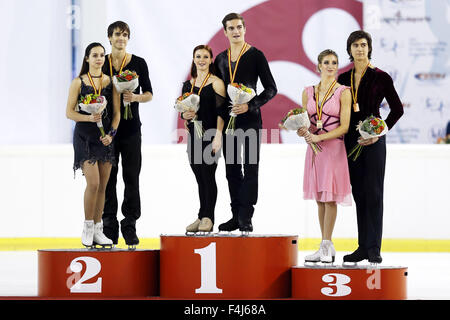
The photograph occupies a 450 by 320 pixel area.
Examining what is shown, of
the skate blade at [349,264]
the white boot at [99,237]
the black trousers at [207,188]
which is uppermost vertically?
the black trousers at [207,188]

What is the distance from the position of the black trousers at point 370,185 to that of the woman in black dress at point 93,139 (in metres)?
1.64

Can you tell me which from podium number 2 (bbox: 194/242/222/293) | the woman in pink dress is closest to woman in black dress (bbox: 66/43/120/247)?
podium number 2 (bbox: 194/242/222/293)

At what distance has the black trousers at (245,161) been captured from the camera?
5.90 meters

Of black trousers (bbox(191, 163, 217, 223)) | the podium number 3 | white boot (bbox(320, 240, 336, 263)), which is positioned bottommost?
the podium number 3

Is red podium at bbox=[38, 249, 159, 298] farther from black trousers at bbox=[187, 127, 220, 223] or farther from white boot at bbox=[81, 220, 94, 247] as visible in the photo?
black trousers at bbox=[187, 127, 220, 223]

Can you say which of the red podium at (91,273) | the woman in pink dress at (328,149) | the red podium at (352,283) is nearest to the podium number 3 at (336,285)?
the red podium at (352,283)

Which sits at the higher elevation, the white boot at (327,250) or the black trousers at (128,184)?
the black trousers at (128,184)

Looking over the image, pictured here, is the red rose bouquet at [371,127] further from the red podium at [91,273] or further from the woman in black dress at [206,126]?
the red podium at [91,273]

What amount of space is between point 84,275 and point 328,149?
180 cm

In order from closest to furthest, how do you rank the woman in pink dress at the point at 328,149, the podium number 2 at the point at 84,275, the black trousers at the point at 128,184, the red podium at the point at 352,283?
1. the red podium at the point at 352,283
2. the podium number 2 at the point at 84,275
3. the woman in pink dress at the point at 328,149
4. the black trousers at the point at 128,184

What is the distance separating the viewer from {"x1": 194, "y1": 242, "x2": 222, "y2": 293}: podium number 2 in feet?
18.1

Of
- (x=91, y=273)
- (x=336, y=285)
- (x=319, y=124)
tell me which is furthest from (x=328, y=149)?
(x=91, y=273)

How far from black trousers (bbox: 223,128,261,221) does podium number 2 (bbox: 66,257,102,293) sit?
40.2 inches

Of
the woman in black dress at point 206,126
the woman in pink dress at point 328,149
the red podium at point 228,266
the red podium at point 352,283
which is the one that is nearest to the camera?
the red podium at point 352,283
